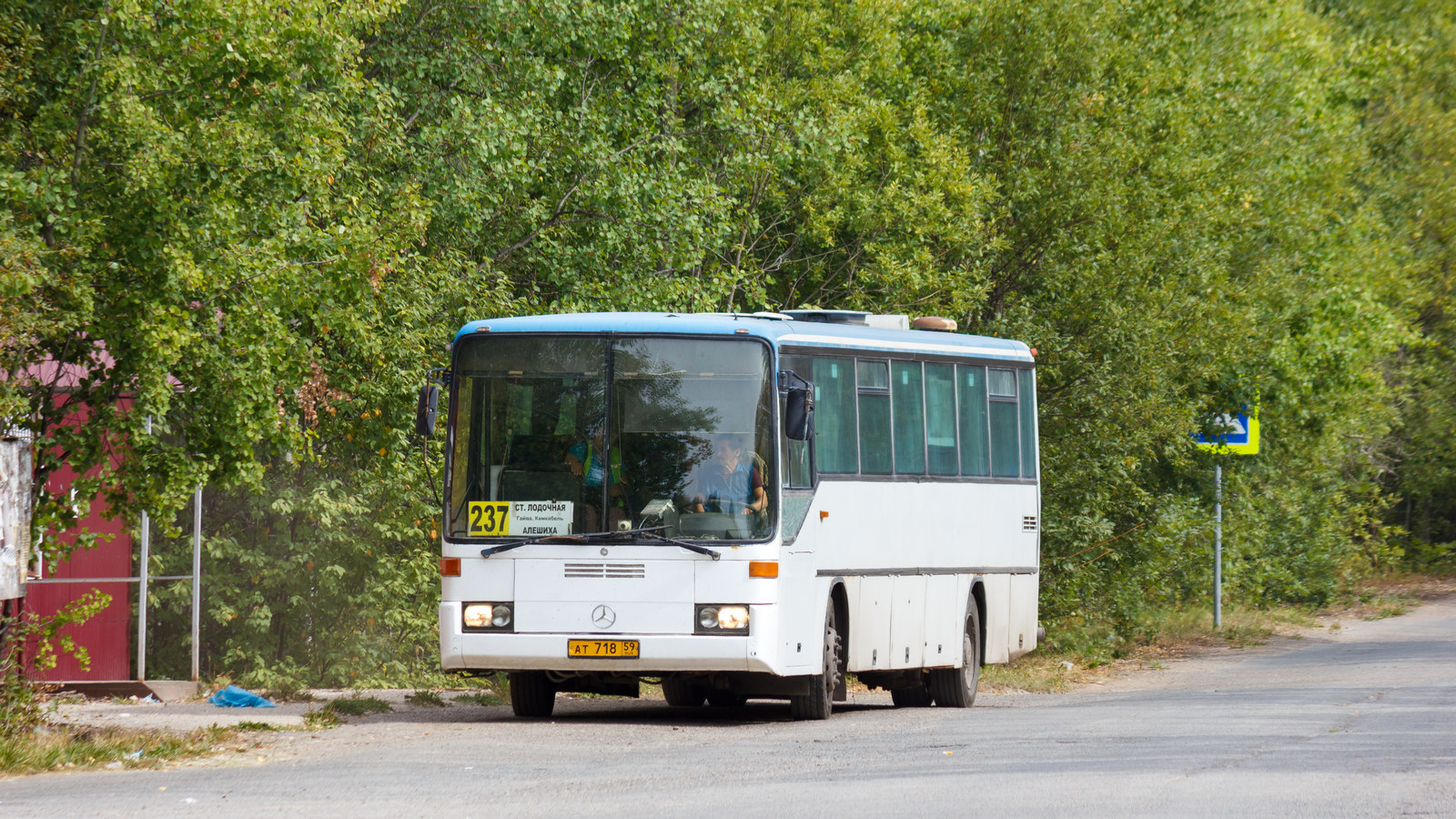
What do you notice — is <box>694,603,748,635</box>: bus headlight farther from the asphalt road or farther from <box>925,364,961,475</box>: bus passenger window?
<box>925,364,961,475</box>: bus passenger window

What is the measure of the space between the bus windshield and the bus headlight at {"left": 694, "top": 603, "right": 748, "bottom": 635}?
54 centimetres

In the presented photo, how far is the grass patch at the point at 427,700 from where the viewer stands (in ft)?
59.5

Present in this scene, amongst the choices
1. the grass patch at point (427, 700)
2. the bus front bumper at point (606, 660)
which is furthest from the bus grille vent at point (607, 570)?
the grass patch at point (427, 700)

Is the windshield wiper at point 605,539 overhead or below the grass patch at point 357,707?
overhead

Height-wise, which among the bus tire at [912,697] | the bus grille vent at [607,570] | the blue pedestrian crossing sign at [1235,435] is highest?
the blue pedestrian crossing sign at [1235,435]

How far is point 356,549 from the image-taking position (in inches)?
998

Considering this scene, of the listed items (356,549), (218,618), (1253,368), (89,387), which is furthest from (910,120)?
(89,387)

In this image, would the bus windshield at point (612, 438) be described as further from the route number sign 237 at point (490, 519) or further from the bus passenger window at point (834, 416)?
the bus passenger window at point (834, 416)

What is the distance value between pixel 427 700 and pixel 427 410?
168 inches

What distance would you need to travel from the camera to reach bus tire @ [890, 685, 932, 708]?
63.0ft

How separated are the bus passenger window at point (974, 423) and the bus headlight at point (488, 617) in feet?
18.2

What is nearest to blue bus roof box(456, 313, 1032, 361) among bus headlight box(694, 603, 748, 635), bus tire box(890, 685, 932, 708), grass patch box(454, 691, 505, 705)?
bus headlight box(694, 603, 748, 635)

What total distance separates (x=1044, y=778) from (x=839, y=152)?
16796 millimetres

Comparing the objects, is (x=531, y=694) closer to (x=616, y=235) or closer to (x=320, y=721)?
(x=320, y=721)
